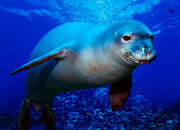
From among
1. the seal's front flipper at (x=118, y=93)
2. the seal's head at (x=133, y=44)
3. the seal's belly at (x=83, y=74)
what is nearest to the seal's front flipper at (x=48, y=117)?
the seal's belly at (x=83, y=74)

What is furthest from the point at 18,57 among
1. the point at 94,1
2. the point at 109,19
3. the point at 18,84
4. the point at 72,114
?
the point at 72,114

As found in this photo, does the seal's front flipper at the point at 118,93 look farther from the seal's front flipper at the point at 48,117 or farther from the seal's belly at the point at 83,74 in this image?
the seal's front flipper at the point at 48,117

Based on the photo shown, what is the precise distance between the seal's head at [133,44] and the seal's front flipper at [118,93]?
1.21 meters

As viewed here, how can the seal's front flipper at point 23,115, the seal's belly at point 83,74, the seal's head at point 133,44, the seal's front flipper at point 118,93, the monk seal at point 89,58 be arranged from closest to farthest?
1. the seal's head at point 133,44
2. the monk seal at point 89,58
3. the seal's belly at point 83,74
4. the seal's front flipper at point 118,93
5. the seal's front flipper at point 23,115

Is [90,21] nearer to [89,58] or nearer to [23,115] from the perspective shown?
[23,115]

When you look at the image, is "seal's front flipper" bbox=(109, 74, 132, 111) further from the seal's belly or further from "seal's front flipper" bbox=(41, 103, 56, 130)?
"seal's front flipper" bbox=(41, 103, 56, 130)

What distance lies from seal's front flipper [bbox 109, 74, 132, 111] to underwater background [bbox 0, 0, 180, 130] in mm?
4224

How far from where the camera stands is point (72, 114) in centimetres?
987

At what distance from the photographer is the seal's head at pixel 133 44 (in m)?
2.06

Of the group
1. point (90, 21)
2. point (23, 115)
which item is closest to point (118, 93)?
point (23, 115)

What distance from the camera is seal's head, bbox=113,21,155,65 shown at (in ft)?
6.77

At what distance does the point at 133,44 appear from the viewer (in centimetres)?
218

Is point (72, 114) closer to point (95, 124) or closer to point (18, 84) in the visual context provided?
point (95, 124)

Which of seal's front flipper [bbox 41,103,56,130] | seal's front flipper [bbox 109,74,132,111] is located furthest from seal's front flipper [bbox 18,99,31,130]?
seal's front flipper [bbox 109,74,132,111]
